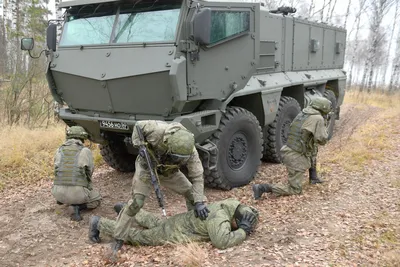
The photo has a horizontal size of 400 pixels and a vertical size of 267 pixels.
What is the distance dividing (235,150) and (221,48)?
55.6 inches

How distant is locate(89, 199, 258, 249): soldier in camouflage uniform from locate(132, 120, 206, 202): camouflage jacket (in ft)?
1.05

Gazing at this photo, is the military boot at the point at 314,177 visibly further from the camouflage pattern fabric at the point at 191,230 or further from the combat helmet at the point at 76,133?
the combat helmet at the point at 76,133

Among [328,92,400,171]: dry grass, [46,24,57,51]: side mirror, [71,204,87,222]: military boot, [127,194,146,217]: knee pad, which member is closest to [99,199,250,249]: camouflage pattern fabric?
[127,194,146,217]: knee pad

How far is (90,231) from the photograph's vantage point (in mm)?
4414

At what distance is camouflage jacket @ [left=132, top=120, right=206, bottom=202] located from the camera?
379 centimetres

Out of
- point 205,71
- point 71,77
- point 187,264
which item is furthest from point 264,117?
point 187,264

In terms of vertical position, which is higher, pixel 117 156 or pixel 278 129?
pixel 278 129

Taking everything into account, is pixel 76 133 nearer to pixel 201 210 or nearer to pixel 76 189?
pixel 76 189

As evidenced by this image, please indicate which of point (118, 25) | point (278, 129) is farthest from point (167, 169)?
point (278, 129)

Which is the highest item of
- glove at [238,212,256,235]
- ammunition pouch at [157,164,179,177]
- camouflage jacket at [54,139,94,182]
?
ammunition pouch at [157,164,179,177]

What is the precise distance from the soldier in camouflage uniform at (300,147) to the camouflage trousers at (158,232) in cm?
145

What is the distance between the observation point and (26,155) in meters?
7.28

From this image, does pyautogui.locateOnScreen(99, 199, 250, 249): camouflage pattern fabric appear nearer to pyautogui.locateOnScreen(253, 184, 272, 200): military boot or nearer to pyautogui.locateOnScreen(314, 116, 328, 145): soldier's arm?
pyautogui.locateOnScreen(253, 184, 272, 200): military boot

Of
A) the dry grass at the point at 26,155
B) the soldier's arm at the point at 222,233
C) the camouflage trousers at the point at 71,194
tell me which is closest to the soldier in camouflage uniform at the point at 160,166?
the soldier's arm at the point at 222,233
